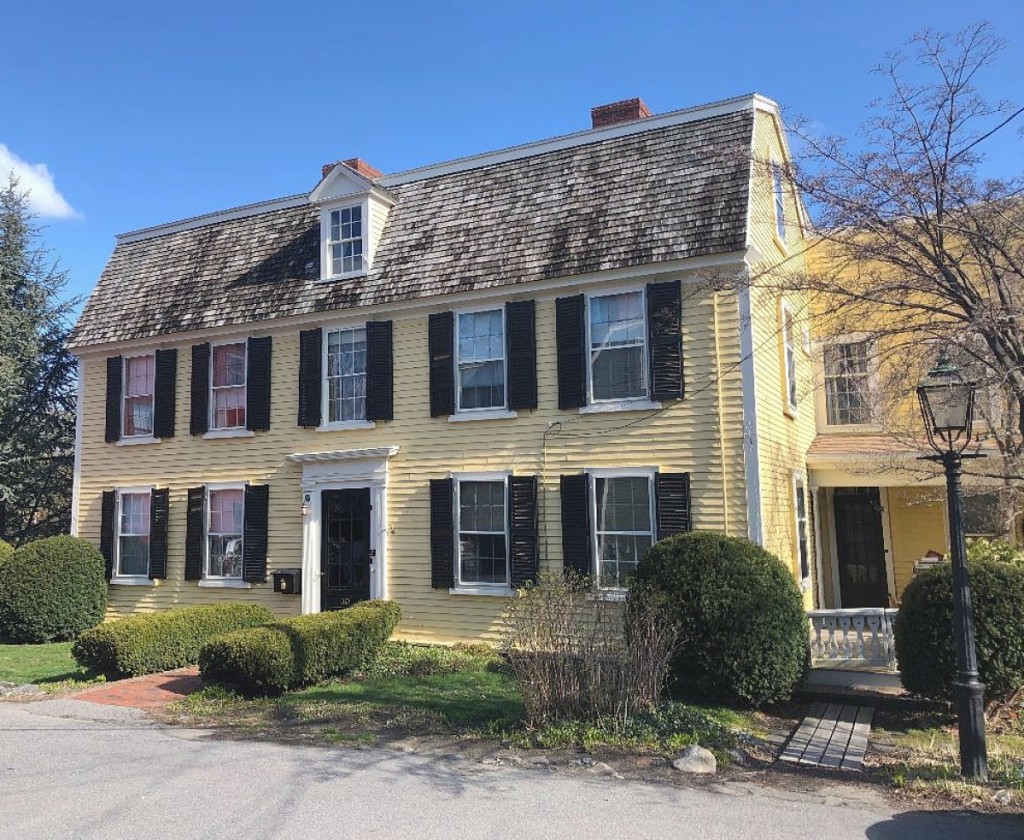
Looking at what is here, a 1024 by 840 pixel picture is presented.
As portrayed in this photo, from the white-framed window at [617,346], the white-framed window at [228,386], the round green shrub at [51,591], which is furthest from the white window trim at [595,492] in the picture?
the round green shrub at [51,591]

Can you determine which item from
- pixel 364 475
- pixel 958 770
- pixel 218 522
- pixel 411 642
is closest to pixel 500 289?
pixel 364 475

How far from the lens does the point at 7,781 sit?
6488 millimetres

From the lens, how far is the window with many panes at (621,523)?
11.3 metres

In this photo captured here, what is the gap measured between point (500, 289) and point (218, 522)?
682cm

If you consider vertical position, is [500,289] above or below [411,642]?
above

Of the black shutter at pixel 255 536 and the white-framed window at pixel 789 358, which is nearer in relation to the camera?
the white-framed window at pixel 789 358

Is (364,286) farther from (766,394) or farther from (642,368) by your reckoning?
(766,394)

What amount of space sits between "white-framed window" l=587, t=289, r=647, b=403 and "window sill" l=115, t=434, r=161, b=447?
8682 millimetres

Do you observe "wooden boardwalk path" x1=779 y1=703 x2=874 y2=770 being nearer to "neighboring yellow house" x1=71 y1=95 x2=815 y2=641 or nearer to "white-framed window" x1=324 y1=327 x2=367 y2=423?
"neighboring yellow house" x1=71 y1=95 x2=815 y2=641

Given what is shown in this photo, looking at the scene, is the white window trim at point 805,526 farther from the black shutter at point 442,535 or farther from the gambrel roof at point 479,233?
the black shutter at point 442,535

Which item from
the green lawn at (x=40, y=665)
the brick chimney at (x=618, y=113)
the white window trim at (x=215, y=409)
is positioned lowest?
the green lawn at (x=40, y=665)

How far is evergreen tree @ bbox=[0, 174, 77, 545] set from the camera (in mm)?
20141

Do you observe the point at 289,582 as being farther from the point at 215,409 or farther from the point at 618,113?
the point at 618,113

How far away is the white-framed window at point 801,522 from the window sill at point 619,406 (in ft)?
10.0
